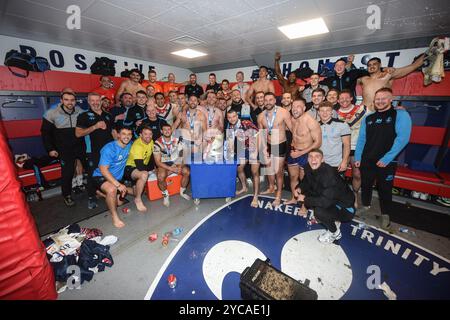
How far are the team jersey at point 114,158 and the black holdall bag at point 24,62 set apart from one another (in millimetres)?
3613

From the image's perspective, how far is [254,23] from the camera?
392 cm

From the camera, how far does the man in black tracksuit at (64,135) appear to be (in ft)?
11.5

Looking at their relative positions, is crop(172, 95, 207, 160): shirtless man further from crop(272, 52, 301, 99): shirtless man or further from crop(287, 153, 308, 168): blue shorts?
crop(272, 52, 301, 99): shirtless man

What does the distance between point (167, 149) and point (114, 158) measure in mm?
961

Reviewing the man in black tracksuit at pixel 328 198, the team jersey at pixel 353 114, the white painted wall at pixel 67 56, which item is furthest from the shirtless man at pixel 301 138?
the white painted wall at pixel 67 56

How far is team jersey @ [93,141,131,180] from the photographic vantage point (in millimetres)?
2949

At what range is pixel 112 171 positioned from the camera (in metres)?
3.18

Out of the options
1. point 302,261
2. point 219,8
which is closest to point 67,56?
point 219,8

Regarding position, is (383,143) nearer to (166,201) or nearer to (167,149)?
(167,149)

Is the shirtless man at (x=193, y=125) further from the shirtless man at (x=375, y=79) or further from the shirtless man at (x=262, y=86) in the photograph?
the shirtless man at (x=375, y=79)

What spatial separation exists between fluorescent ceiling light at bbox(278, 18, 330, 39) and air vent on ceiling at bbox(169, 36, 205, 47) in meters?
2.20
